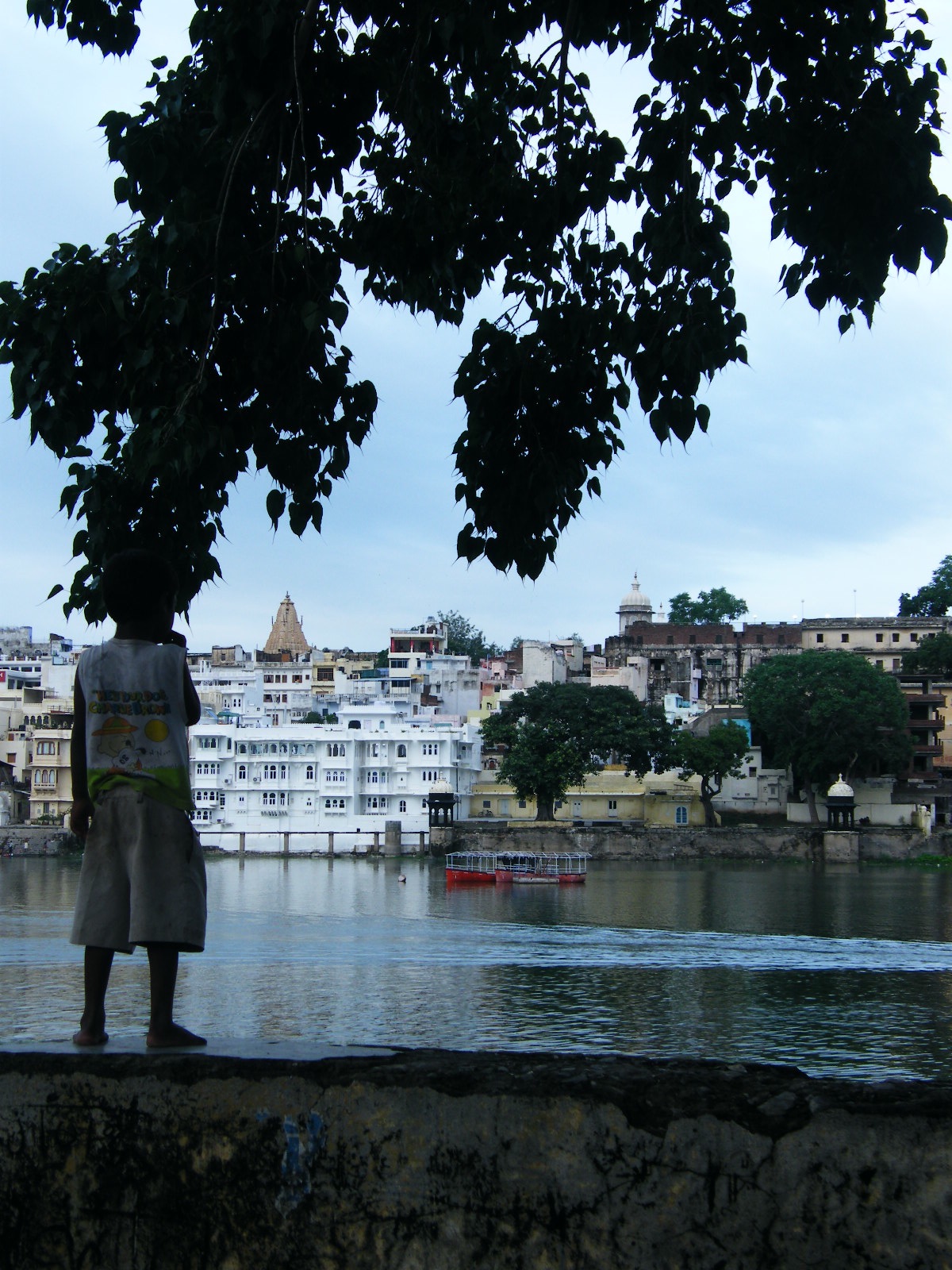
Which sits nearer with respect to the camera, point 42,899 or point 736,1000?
point 736,1000

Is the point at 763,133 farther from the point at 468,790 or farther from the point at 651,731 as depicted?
the point at 468,790

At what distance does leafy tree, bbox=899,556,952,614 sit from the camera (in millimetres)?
82062

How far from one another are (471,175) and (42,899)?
33063 mm

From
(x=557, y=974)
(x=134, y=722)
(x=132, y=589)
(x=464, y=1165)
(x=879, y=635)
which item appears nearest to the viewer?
(x=464, y=1165)

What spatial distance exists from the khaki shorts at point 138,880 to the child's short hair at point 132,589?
47cm

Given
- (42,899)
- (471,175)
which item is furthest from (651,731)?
(471,175)

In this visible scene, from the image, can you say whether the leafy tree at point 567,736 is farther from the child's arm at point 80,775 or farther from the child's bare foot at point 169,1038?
the child's bare foot at point 169,1038

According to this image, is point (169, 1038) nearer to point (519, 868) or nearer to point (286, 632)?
point (519, 868)

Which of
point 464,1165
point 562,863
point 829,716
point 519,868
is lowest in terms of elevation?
point 562,863

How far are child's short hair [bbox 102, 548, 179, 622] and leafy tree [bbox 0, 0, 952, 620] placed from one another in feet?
5.74

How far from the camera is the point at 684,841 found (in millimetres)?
57281

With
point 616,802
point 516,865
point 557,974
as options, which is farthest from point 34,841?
point 557,974

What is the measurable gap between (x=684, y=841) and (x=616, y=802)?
6818 millimetres

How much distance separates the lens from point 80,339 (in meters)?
5.33
